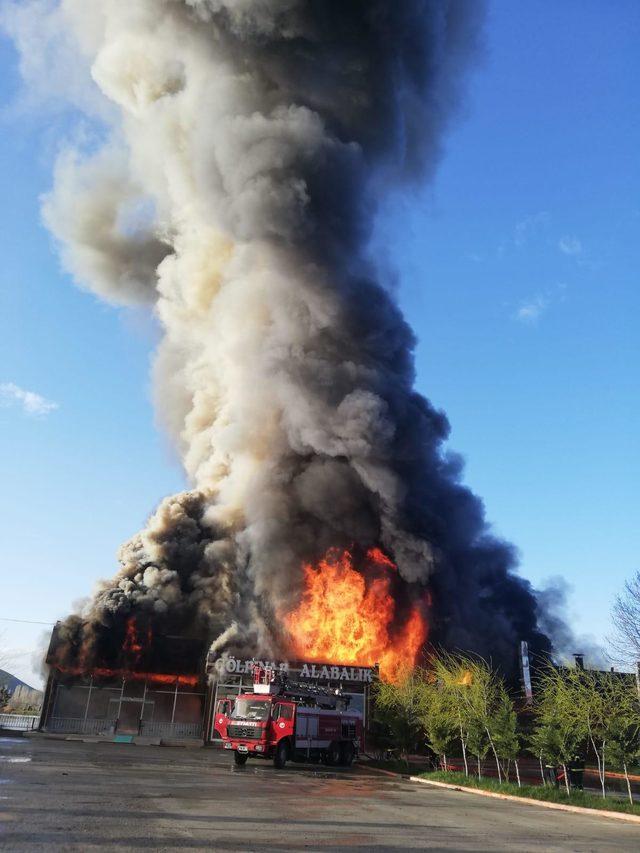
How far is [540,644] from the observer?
5522 cm

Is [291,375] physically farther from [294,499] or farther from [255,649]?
[255,649]

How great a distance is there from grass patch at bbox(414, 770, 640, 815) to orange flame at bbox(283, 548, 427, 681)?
21.4m

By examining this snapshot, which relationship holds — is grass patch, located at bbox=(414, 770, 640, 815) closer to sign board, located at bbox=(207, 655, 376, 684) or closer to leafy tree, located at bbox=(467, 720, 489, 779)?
leafy tree, located at bbox=(467, 720, 489, 779)

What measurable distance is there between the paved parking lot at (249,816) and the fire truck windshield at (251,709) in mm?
3502

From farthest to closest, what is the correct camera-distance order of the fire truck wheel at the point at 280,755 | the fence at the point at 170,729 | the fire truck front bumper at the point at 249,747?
the fence at the point at 170,729, the fire truck wheel at the point at 280,755, the fire truck front bumper at the point at 249,747

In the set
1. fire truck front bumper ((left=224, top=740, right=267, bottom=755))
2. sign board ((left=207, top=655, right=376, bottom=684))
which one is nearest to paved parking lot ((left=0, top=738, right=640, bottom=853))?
fire truck front bumper ((left=224, top=740, right=267, bottom=755))

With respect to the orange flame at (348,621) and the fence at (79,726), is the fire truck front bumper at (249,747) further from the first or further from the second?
the orange flame at (348,621)

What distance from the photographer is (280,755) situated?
2284cm

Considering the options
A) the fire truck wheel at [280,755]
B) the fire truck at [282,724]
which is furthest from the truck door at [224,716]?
the fire truck wheel at [280,755]

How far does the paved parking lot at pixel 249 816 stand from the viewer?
8.63 meters

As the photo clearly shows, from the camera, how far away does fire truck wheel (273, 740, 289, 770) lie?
22797mm

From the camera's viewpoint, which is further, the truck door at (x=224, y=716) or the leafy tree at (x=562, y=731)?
the truck door at (x=224, y=716)

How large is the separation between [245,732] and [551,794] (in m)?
10.4

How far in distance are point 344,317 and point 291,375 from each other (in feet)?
18.6
